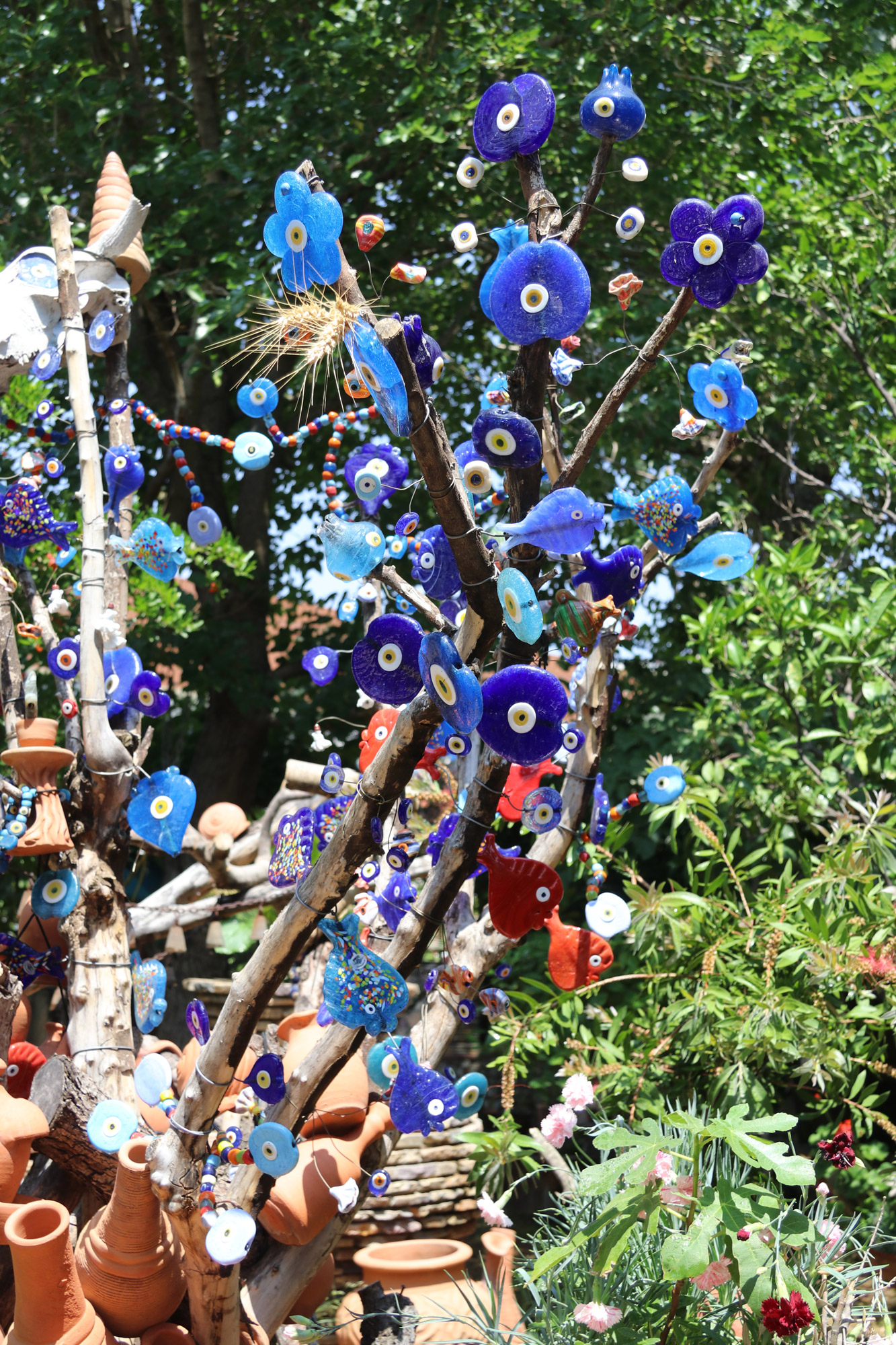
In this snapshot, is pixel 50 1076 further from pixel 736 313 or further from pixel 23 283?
pixel 736 313

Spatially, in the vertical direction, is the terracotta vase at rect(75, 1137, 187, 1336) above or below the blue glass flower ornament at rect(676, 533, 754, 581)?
below

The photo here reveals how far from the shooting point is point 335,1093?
2.45 metres

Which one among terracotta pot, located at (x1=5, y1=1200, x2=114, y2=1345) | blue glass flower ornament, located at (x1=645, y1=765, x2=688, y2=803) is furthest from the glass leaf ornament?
terracotta pot, located at (x1=5, y1=1200, x2=114, y2=1345)

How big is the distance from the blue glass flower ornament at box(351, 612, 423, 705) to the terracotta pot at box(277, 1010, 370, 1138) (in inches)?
34.4

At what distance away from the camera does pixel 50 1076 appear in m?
2.36

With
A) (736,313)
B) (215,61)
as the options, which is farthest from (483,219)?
(215,61)

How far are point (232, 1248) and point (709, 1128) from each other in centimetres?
82

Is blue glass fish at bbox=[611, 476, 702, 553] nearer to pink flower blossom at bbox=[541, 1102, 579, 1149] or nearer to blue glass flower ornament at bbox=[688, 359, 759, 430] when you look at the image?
blue glass flower ornament at bbox=[688, 359, 759, 430]

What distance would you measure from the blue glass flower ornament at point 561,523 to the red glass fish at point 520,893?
628 mm

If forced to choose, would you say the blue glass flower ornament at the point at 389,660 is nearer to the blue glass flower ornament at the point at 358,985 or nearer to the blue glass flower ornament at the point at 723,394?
the blue glass flower ornament at the point at 358,985

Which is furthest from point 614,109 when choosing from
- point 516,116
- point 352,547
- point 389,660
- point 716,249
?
point 389,660

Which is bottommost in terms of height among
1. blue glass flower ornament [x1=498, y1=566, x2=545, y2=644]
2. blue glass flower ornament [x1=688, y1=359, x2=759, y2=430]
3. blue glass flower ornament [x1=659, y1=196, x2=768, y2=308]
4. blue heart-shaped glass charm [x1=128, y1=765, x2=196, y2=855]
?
blue heart-shaped glass charm [x1=128, y1=765, x2=196, y2=855]

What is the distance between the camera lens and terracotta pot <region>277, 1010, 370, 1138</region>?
7.83 feet

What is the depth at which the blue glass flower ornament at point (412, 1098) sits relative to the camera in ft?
6.72
